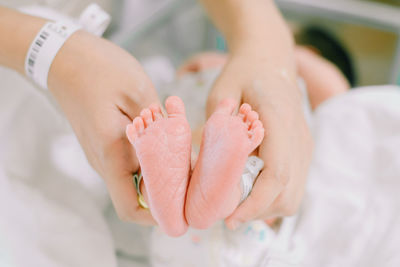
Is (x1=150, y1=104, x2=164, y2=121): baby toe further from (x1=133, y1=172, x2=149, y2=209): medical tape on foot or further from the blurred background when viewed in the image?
the blurred background

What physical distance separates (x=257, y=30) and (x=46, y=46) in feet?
1.02

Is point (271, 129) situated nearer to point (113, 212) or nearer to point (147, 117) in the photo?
point (147, 117)

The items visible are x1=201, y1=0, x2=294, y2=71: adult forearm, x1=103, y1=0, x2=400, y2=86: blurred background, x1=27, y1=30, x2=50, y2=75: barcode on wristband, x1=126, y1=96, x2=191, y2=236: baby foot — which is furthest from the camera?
x1=103, y1=0, x2=400, y2=86: blurred background

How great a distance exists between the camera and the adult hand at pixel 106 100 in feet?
1.45

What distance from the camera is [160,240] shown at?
0.58m

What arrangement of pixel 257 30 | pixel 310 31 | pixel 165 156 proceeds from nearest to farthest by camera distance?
1. pixel 165 156
2. pixel 257 30
3. pixel 310 31

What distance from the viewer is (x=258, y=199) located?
0.44 m

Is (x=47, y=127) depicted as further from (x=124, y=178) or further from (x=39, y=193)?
(x=124, y=178)

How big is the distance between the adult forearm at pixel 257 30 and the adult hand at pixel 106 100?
19cm

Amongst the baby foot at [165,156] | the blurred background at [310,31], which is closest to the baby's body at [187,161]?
the baby foot at [165,156]

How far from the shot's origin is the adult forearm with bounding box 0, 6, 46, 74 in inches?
19.0

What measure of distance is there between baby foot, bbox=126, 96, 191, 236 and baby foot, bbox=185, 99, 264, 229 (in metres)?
0.02

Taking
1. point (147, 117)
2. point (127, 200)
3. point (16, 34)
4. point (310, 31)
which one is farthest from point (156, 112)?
point (310, 31)

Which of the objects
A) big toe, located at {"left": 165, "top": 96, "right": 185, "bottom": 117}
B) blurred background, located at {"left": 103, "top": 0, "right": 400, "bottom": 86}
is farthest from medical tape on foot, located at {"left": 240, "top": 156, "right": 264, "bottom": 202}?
blurred background, located at {"left": 103, "top": 0, "right": 400, "bottom": 86}
